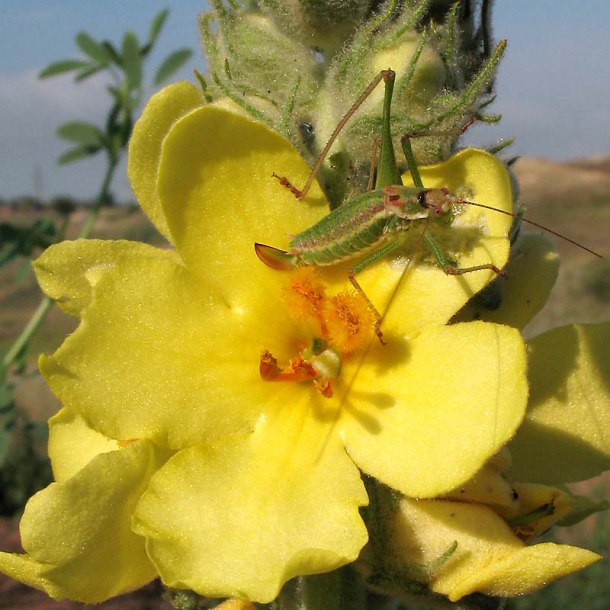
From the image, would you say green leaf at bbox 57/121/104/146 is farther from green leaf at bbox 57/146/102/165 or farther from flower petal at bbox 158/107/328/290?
flower petal at bbox 158/107/328/290

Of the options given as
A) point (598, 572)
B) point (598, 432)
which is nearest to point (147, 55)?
point (598, 432)

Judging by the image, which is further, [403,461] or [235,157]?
[235,157]

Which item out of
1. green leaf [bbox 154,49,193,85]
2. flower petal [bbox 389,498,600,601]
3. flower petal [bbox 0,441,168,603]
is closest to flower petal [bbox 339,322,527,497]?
flower petal [bbox 389,498,600,601]

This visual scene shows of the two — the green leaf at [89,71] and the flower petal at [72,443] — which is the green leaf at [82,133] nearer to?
the green leaf at [89,71]

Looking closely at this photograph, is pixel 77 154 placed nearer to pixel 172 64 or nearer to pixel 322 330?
pixel 172 64

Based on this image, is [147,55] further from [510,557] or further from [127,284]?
[510,557]

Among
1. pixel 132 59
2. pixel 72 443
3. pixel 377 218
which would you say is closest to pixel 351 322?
pixel 377 218

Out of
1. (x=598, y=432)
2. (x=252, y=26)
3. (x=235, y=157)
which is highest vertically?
(x=252, y=26)
